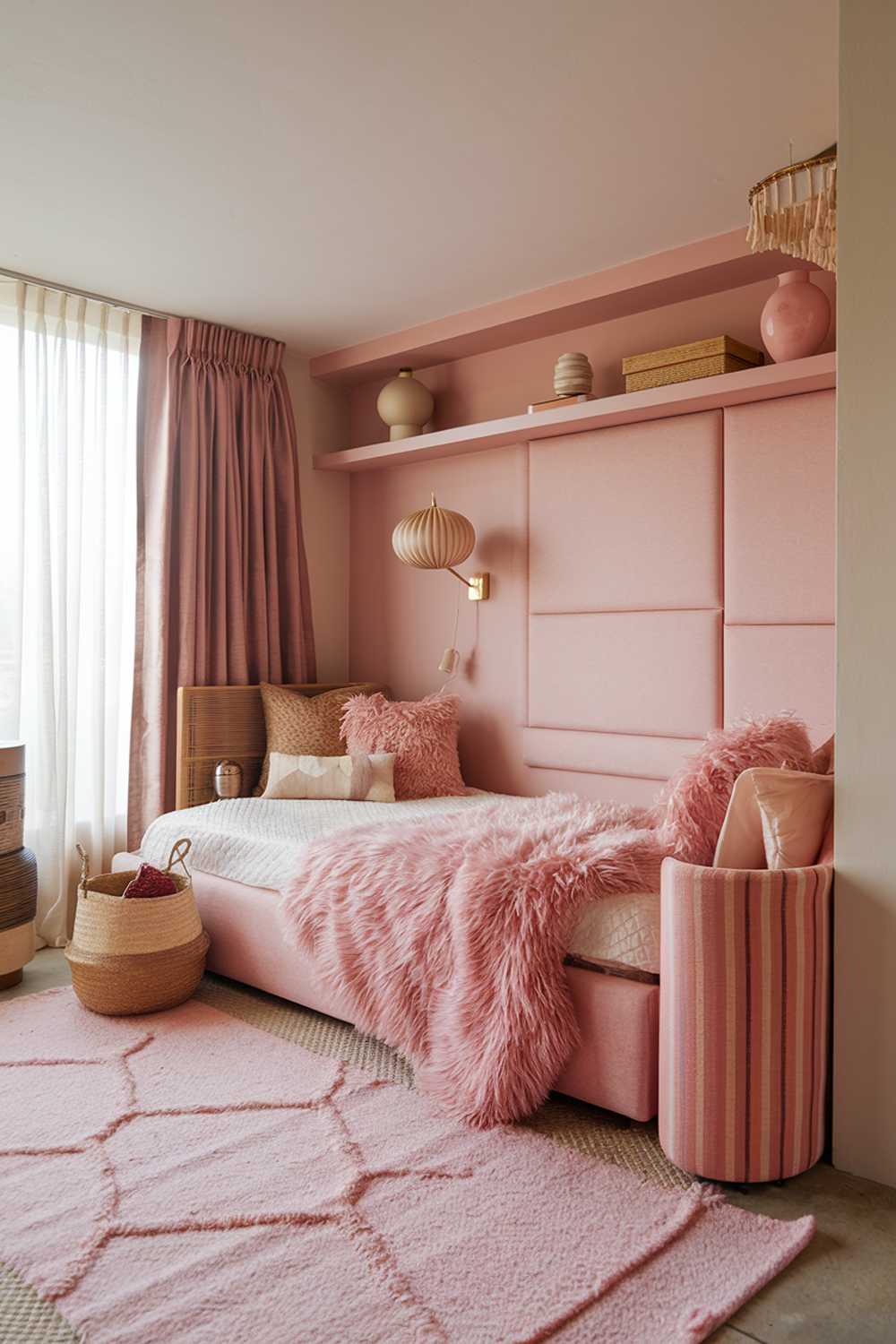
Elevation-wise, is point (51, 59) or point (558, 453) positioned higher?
point (51, 59)

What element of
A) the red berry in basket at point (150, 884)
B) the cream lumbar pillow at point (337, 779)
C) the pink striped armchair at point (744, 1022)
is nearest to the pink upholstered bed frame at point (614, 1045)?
the pink striped armchair at point (744, 1022)

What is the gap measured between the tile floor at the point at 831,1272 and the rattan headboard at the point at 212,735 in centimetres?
246

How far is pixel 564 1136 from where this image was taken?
204 cm

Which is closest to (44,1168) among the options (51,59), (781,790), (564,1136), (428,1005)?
(428,1005)

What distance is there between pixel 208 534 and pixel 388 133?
1.86m

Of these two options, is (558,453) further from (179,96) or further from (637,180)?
(179,96)

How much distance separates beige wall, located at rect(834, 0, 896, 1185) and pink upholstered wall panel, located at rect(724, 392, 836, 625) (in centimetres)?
105

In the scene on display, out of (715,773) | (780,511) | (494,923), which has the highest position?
(780,511)

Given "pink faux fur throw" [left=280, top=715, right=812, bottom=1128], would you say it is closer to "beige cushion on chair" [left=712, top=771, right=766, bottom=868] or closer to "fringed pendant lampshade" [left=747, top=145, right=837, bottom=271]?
"beige cushion on chair" [left=712, top=771, right=766, bottom=868]

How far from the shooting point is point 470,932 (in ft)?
7.10

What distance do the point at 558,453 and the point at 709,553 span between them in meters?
0.78

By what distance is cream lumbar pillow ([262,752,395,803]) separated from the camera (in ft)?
11.6

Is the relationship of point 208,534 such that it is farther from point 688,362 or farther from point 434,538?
point 688,362

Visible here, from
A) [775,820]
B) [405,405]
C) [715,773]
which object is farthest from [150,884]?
[405,405]
